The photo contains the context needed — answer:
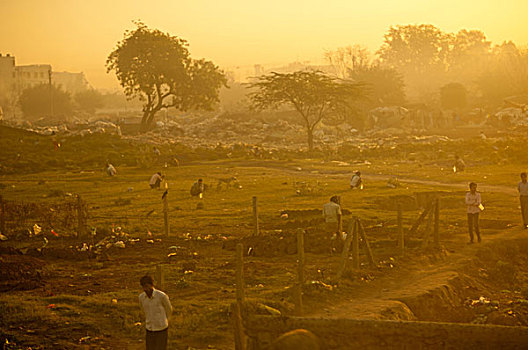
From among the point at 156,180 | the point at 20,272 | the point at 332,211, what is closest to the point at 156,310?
the point at 20,272

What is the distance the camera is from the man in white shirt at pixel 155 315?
374 inches

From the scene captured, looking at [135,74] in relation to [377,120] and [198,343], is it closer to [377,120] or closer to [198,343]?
[377,120]

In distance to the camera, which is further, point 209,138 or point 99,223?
point 209,138

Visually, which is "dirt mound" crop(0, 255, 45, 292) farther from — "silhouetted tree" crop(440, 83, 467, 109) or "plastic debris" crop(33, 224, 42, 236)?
"silhouetted tree" crop(440, 83, 467, 109)

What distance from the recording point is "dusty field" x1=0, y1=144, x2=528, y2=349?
1259 centimetres

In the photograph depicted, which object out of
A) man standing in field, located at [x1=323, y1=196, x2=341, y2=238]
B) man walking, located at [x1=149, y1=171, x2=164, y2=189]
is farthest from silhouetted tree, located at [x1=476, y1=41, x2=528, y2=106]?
man standing in field, located at [x1=323, y1=196, x2=341, y2=238]

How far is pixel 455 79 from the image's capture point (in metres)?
133

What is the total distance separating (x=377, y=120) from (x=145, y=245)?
69476 millimetres

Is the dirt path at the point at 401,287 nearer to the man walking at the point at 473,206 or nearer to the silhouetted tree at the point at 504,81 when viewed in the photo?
the man walking at the point at 473,206

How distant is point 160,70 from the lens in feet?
246

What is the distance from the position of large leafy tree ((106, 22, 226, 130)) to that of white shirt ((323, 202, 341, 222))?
190ft

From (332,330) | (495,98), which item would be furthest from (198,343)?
(495,98)

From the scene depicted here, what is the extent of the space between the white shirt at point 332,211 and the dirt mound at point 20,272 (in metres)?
Answer: 7.50

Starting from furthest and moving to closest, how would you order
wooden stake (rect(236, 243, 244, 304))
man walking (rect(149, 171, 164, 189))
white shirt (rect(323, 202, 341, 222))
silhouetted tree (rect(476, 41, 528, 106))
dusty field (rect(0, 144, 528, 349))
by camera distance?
1. silhouetted tree (rect(476, 41, 528, 106))
2. man walking (rect(149, 171, 164, 189))
3. white shirt (rect(323, 202, 341, 222))
4. dusty field (rect(0, 144, 528, 349))
5. wooden stake (rect(236, 243, 244, 304))
